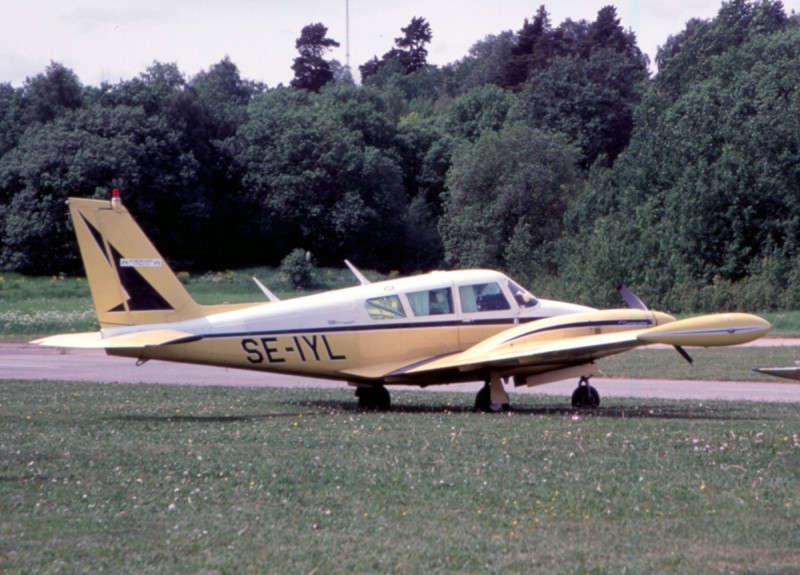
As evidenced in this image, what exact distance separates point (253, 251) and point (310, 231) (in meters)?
5.18

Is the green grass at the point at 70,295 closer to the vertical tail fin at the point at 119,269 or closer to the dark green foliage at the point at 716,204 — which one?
the dark green foliage at the point at 716,204

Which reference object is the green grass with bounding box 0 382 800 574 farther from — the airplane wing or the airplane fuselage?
the airplane fuselage

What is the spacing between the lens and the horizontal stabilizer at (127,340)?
15445 mm

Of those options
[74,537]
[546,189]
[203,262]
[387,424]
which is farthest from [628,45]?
[74,537]

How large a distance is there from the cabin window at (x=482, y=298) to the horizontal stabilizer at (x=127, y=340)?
4174 millimetres

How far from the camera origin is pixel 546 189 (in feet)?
221

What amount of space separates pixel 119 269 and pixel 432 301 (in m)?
4.75

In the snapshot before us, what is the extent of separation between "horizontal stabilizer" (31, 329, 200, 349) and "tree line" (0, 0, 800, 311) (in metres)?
31.7

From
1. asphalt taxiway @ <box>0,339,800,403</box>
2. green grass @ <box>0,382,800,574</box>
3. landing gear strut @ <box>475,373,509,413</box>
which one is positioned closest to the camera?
Result: green grass @ <box>0,382,800,574</box>

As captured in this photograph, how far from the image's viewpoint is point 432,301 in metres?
17.1

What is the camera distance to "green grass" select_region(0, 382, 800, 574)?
7.76 metres

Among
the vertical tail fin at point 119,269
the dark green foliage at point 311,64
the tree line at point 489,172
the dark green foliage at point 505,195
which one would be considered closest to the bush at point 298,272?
the tree line at point 489,172

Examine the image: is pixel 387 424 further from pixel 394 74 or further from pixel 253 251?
pixel 394 74

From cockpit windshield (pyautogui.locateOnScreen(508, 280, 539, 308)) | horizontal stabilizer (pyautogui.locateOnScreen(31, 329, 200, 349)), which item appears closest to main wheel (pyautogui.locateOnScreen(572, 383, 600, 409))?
cockpit windshield (pyautogui.locateOnScreen(508, 280, 539, 308))
